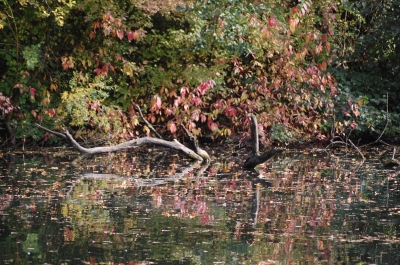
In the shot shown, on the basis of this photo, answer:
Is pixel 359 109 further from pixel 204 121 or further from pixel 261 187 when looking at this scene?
pixel 261 187

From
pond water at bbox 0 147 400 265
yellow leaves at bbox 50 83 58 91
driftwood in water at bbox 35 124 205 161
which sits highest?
yellow leaves at bbox 50 83 58 91

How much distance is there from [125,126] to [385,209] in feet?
25.7

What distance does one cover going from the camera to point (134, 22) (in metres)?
15.9

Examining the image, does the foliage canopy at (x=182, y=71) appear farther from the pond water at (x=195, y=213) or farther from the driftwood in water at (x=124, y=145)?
the pond water at (x=195, y=213)

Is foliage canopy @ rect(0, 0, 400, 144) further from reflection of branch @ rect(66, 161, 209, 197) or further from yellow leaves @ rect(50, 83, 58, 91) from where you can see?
reflection of branch @ rect(66, 161, 209, 197)

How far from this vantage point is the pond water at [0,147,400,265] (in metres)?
6.65

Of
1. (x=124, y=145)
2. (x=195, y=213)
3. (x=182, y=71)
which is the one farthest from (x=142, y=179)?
(x=182, y=71)

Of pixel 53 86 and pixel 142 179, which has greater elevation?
pixel 53 86

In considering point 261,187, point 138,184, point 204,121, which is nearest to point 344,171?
point 261,187

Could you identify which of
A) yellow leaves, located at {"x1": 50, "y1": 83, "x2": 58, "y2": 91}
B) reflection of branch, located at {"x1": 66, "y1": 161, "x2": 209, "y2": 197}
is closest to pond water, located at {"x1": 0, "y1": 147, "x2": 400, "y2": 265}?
reflection of branch, located at {"x1": 66, "y1": 161, "x2": 209, "y2": 197}

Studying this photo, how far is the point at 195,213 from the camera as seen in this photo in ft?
28.1

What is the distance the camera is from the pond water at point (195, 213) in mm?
6648

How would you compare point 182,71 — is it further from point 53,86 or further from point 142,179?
point 142,179

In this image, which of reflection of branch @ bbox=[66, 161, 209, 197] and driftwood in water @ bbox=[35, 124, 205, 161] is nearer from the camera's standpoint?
reflection of branch @ bbox=[66, 161, 209, 197]
